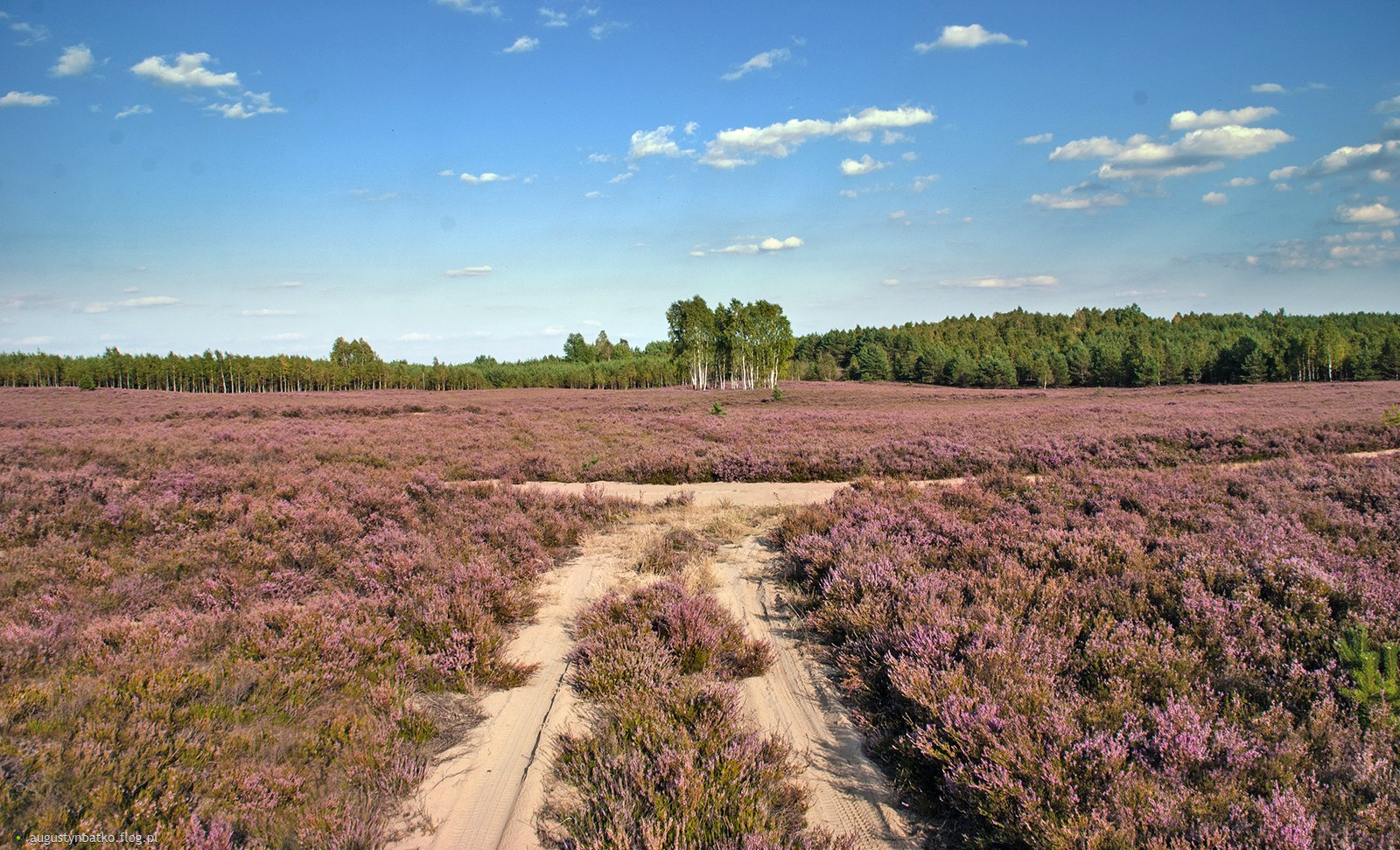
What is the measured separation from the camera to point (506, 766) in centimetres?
429

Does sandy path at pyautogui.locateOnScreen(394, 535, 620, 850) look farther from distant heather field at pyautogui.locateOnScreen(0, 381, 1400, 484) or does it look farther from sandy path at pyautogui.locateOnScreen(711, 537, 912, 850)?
distant heather field at pyautogui.locateOnScreen(0, 381, 1400, 484)

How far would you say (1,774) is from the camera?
11.3 ft

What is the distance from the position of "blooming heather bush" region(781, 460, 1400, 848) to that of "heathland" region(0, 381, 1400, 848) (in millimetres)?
26

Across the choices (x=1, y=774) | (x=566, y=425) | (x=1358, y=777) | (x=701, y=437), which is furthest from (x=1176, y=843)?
(x=566, y=425)

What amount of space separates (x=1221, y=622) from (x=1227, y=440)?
18.5 meters

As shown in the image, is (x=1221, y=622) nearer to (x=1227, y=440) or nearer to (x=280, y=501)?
(x=280, y=501)

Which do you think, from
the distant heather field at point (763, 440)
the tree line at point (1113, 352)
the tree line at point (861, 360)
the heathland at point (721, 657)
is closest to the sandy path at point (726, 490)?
the distant heather field at point (763, 440)

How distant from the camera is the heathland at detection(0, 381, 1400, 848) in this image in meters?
3.48

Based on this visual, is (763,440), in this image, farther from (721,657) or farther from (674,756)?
(674,756)

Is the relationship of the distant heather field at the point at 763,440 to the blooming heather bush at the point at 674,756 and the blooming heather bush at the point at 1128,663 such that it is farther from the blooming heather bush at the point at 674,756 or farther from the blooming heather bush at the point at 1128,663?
the blooming heather bush at the point at 674,756

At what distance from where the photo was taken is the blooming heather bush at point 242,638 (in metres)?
3.54

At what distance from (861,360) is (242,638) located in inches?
4713

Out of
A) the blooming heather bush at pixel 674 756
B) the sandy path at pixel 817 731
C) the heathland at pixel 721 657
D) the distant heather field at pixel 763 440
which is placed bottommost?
the sandy path at pixel 817 731

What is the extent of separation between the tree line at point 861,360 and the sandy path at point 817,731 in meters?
73.2
